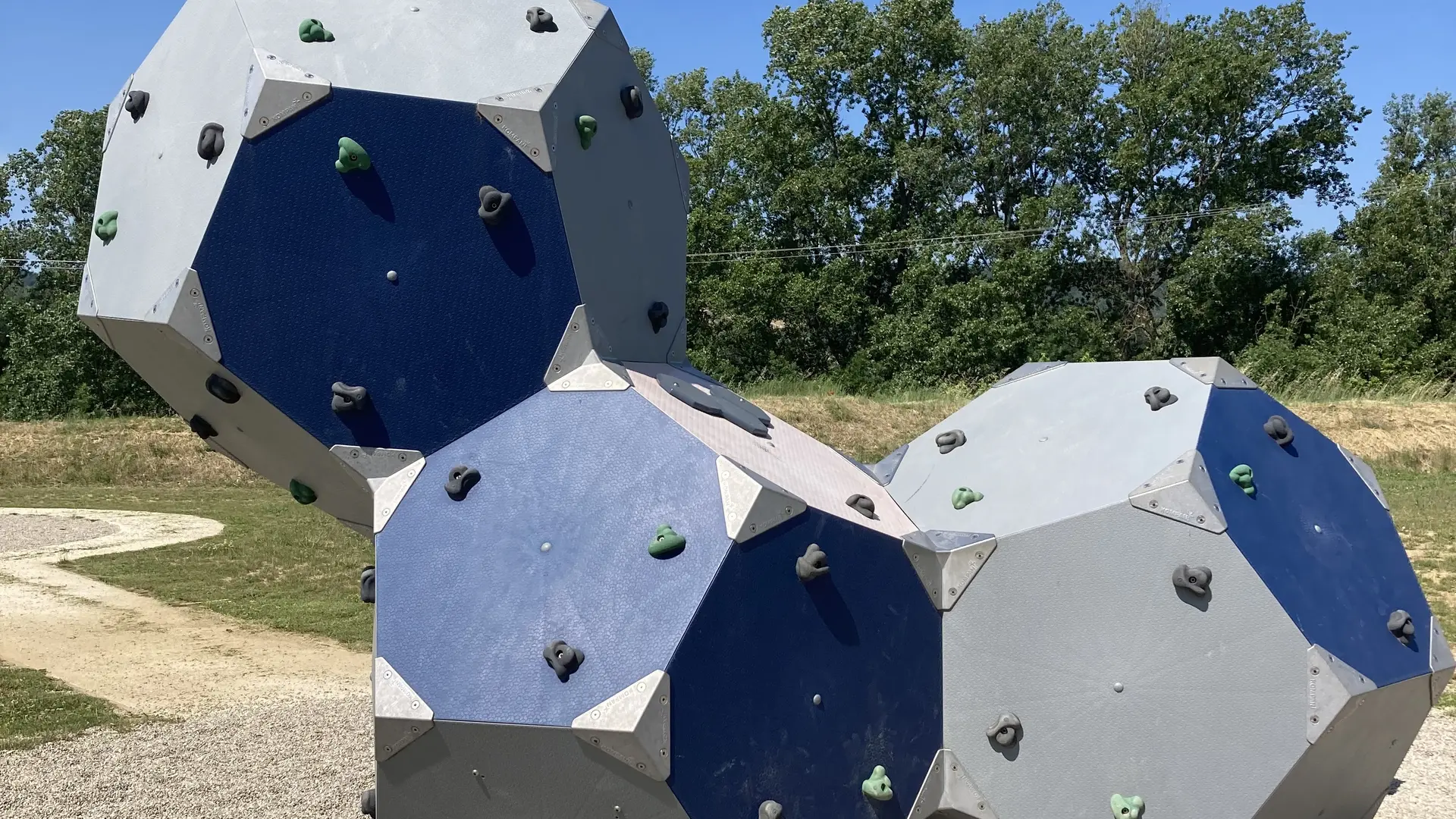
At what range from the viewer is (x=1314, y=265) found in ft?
134

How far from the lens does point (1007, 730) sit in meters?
5.62

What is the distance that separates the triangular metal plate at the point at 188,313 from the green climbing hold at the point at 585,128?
191cm

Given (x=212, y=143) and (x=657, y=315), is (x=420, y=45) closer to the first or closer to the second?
(x=212, y=143)

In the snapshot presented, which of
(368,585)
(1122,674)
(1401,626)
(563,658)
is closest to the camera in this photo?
(563,658)

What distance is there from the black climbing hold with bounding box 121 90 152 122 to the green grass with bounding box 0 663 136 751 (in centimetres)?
555

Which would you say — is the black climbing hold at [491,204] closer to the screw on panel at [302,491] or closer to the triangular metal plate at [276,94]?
the triangular metal plate at [276,94]

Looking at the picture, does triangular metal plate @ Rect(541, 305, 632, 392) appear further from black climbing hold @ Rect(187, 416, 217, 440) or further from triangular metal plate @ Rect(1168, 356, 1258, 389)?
triangular metal plate @ Rect(1168, 356, 1258, 389)

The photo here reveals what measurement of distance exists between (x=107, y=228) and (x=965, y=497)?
4.41 metres

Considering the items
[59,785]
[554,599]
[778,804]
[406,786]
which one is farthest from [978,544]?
[59,785]

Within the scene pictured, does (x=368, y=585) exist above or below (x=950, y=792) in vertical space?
above

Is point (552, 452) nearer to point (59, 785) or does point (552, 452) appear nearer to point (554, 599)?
point (554, 599)

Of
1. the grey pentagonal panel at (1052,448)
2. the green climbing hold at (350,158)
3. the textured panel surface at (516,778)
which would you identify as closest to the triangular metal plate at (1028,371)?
the grey pentagonal panel at (1052,448)

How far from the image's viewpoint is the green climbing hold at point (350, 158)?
5602 mm

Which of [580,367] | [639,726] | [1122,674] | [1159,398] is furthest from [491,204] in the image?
[1122,674]
